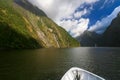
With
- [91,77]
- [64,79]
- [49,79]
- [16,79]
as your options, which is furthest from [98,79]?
[16,79]

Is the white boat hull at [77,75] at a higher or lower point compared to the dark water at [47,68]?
lower

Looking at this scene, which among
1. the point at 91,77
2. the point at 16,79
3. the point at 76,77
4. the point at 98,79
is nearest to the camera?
the point at 98,79

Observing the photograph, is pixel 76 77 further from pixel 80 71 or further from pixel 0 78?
pixel 0 78

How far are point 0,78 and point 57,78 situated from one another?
14.7 metres

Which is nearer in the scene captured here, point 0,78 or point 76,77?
point 76,77

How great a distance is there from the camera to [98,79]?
29797 mm

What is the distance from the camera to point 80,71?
34938 mm

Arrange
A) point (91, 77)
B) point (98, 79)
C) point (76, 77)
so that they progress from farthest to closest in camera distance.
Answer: point (76, 77) → point (91, 77) → point (98, 79)

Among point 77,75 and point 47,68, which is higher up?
point 47,68

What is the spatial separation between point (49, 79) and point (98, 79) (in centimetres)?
2513

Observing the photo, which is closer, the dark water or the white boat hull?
the white boat hull

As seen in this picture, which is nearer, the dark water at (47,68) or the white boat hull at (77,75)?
the white boat hull at (77,75)

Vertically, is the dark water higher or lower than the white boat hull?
higher

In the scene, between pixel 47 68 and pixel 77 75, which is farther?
pixel 47 68
